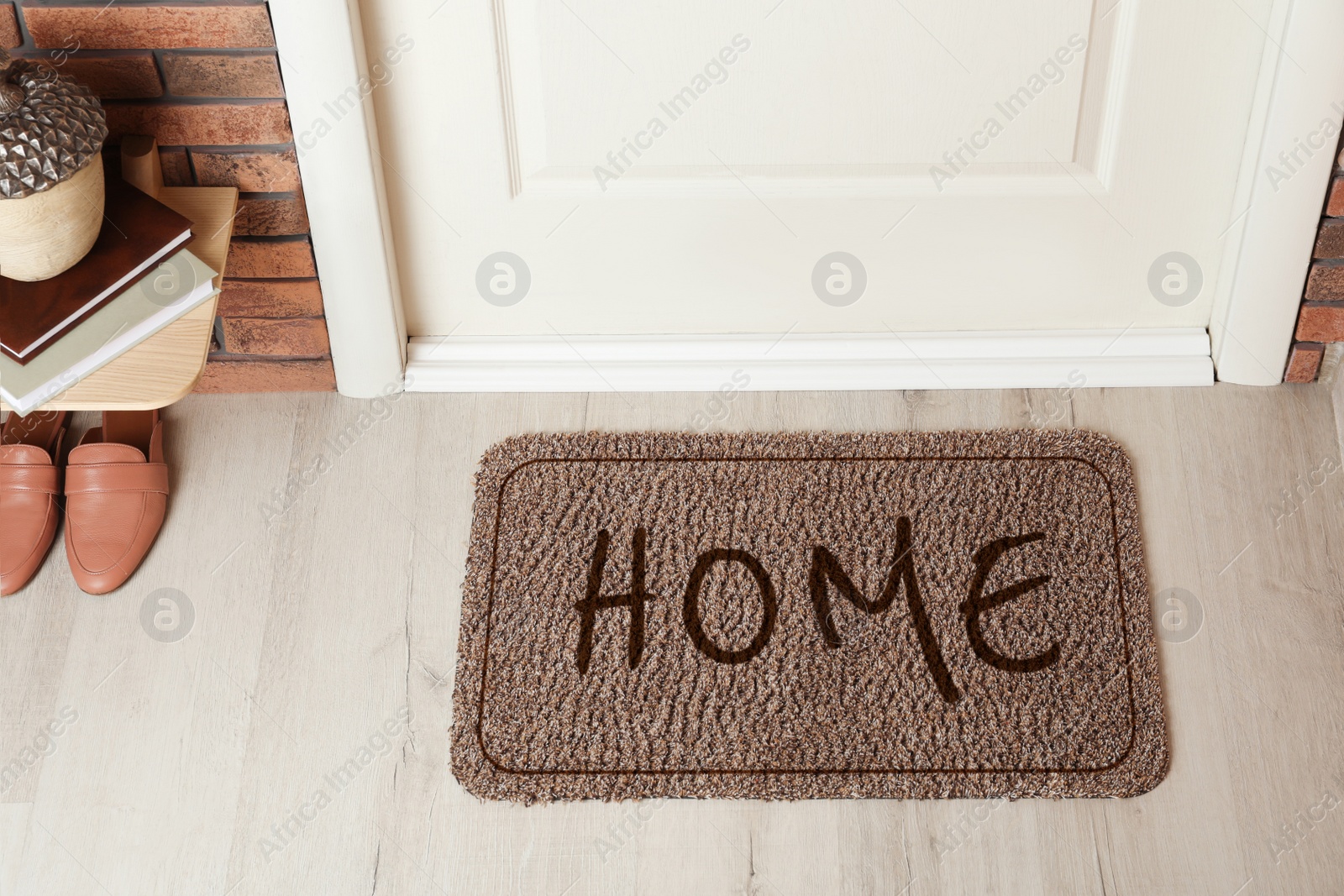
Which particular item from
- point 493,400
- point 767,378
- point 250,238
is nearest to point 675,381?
point 767,378

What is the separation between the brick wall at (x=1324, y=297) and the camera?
1507 mm

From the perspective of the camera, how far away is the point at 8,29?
134cm

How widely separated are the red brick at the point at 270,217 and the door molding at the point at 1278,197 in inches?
50.3

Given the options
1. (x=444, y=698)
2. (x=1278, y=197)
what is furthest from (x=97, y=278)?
(x=1278, y=197)

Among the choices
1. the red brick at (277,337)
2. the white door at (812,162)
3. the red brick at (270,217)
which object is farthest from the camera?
the red brick at (277,337)

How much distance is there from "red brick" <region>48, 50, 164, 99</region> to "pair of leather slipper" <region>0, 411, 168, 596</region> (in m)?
0.48

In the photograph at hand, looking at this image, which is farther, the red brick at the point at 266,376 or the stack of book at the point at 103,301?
the red brick at the point at 266,376

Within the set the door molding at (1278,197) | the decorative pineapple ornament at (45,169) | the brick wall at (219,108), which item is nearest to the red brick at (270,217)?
the brick wall at (219,108)

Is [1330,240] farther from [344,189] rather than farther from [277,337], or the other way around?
[277,337]

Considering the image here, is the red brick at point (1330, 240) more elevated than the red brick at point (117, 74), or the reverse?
the red brick at point (117, 74)

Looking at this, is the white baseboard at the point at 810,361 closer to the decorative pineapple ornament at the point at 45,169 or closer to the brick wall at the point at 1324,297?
the brick wall at the point at 1324,297

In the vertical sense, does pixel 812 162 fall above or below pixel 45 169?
below

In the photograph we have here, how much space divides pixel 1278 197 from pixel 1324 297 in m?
0.19

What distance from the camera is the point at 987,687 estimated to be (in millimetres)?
1419
